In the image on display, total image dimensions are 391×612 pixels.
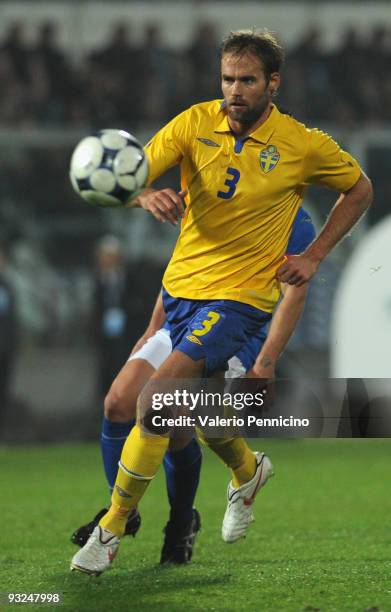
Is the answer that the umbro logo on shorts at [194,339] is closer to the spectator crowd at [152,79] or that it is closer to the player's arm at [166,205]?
the player's arm at [166,205]

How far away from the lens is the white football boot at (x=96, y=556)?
5016 mm

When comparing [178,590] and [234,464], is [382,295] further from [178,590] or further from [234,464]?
[178,590]

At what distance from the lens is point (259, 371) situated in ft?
18.5

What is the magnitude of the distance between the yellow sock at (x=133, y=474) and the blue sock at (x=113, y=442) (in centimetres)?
48

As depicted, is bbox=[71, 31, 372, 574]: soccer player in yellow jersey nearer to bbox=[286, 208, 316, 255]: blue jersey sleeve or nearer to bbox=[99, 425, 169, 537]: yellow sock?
bbox=[99, 425, 169, 537]: yellow sock

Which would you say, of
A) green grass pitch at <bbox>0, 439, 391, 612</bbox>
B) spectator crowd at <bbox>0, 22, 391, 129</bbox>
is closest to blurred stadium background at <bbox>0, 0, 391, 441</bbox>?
spectator crowd at <bbox>0, 22, 391, 129</bbox>

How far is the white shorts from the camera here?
5.54m

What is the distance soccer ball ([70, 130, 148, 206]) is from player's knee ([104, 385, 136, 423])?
0.91 metres

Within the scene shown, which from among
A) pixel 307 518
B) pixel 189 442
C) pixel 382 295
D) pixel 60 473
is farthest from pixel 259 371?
pixel 382 295

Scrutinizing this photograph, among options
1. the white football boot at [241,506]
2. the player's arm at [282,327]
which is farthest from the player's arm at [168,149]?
the white football boot at [241,506]

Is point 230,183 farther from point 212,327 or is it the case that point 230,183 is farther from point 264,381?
point 264,381

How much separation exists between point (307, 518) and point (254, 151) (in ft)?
8.98

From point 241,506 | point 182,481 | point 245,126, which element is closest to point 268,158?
point 245,126

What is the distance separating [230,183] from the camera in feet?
17.5
